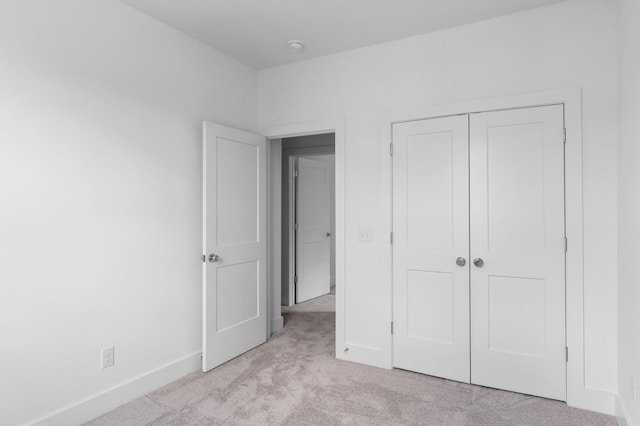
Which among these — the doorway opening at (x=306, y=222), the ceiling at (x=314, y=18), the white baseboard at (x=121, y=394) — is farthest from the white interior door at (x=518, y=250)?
the doorway opening at (x=306, y=222)

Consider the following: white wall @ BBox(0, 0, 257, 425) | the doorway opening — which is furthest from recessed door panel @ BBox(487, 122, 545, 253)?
the doorway opening

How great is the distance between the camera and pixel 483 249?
275 centimetres

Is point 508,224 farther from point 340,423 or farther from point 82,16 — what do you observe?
point 82,16

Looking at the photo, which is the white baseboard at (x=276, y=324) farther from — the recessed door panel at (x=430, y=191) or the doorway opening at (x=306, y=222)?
the recessed door panel at (x=430, y=191)

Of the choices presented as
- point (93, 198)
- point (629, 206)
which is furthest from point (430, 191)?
point (93, 198)

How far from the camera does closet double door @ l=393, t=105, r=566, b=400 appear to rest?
255cm

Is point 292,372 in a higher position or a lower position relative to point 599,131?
lower

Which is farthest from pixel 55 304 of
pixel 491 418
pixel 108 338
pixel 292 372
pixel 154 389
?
pixel 491 418

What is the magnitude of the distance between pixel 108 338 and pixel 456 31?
10.6ft

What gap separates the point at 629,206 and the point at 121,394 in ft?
10.6

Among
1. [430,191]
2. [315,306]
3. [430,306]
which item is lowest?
[315,306]

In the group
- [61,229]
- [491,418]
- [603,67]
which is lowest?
[491,418]

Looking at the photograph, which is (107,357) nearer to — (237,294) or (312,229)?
(237,294)

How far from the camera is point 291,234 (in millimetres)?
5277
